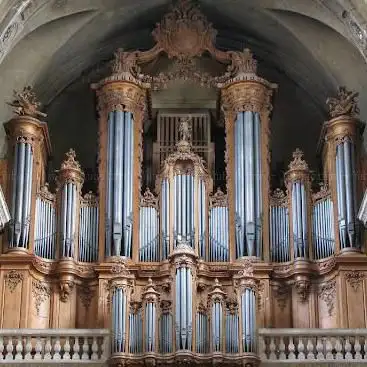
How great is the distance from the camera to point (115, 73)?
3244 cm

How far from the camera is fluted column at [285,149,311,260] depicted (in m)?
Result: 30.8

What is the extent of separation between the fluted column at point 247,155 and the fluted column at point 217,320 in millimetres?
2213

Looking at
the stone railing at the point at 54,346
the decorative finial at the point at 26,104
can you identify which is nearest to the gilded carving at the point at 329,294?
the stone railing at the point at 54,346

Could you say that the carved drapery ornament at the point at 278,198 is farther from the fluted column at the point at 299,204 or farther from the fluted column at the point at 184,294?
the fluted column at the point at 184,294

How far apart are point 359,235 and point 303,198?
1508 mm

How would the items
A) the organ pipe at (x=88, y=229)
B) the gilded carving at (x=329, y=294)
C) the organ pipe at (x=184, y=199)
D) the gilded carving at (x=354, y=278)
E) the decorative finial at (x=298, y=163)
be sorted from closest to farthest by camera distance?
1. the gilded carving at (x=354, y=278)
2. the gilded carving at (x=329, y=294)
3. the organ pipe at (x=184, y=199)
4. the organ pipe at (x=88, y=229)
5. the decorative finial at (x=298, y=163)

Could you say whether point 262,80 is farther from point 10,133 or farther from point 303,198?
point 10,133

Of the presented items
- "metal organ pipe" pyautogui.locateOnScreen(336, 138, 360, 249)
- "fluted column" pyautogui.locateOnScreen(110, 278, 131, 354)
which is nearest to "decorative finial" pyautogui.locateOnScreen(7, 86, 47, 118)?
"fluted column" pyautogui.locateOnScreen(110, 278, 131, 354)

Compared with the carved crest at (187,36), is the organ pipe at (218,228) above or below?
below

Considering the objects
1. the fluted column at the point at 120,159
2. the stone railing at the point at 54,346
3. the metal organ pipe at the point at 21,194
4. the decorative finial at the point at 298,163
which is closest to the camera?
the stone railing at the point at 54,346

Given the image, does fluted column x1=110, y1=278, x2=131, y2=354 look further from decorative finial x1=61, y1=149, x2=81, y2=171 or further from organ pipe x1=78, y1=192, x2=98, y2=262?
decorative finial x1=61, y1=149, x2=81, y2=171

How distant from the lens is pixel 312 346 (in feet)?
94.3

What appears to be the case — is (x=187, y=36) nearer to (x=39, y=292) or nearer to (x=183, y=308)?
(x=39, y=292)

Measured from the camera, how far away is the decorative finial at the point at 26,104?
31734mm
